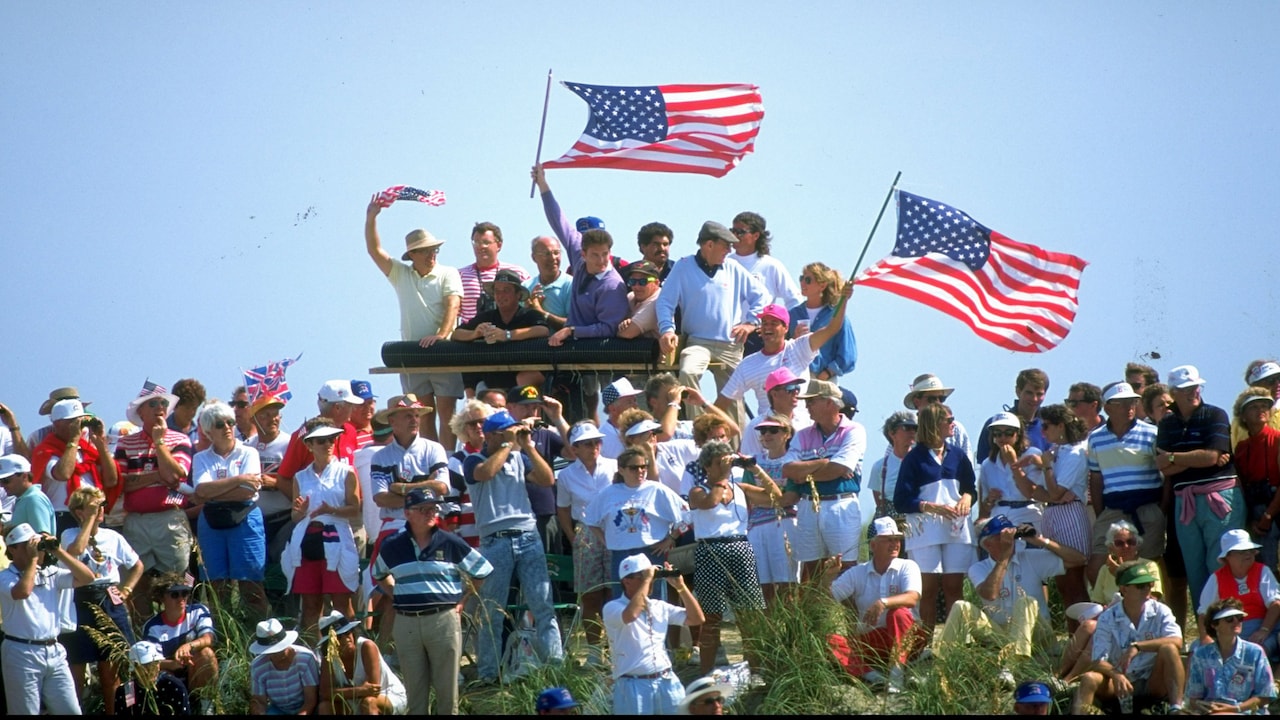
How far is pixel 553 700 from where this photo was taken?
11844mm

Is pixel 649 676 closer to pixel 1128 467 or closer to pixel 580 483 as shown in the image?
pixel 580 483

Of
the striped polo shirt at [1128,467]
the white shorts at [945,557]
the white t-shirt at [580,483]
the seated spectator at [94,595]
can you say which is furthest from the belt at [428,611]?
the striped polo shirt at [1128,467]

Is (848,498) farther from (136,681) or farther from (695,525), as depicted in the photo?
(136,681)

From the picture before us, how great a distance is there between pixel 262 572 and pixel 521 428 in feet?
7.79

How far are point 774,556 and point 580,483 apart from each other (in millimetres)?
1456

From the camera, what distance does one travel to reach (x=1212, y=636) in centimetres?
1216

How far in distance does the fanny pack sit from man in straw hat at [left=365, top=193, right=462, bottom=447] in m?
2.01

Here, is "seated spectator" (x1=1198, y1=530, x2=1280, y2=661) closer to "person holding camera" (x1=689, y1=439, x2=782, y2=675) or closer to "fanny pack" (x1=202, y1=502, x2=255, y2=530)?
"person holding camera" (x1=689, y1=439, x2=782, y2=675)

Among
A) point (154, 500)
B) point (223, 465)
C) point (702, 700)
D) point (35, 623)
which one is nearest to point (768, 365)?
point (702, 700)

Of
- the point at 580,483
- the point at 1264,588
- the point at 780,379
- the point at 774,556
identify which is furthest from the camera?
the point at 780,379

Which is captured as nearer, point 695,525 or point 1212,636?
point 1212,636

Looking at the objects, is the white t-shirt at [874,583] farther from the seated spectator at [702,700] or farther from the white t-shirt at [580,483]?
the white t-shirt at [580,483]

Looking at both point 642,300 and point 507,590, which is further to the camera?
point 642,300

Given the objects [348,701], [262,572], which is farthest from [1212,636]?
[262,572]
